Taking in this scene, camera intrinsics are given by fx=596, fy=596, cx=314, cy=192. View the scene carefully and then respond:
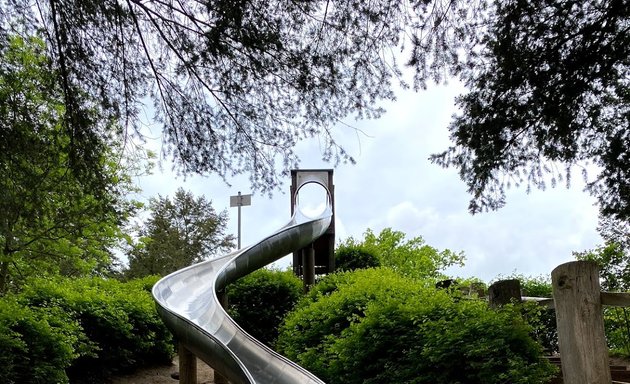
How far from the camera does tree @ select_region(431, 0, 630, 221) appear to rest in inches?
218

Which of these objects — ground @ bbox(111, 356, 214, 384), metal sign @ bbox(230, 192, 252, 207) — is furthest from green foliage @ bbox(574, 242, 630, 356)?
metal sign @ bbox(230, 192, 252, 207)

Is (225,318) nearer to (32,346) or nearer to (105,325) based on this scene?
(32,346)

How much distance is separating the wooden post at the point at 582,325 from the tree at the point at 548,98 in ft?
7.59

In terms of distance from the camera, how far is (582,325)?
4012mm

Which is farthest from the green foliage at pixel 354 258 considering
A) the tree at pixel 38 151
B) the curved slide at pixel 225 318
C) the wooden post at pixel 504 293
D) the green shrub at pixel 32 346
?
the wooden post at pixel 504 293

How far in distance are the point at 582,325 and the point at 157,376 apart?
25.3ft

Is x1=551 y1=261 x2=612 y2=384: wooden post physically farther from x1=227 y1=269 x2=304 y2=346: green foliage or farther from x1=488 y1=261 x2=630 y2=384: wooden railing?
x1=227 y1=269 x2=304 y2=346: green foliage

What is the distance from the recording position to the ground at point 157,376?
9.38m

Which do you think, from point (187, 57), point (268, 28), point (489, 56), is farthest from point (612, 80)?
point (187, 57)

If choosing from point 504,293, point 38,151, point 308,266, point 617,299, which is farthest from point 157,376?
point 617,299

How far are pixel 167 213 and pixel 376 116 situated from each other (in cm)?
2723

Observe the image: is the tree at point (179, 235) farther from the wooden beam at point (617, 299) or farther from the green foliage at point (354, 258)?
the wooden beam at point (617, 299)

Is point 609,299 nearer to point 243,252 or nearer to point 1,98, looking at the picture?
point 1,98

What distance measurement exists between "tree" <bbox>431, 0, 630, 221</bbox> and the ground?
588 cm
